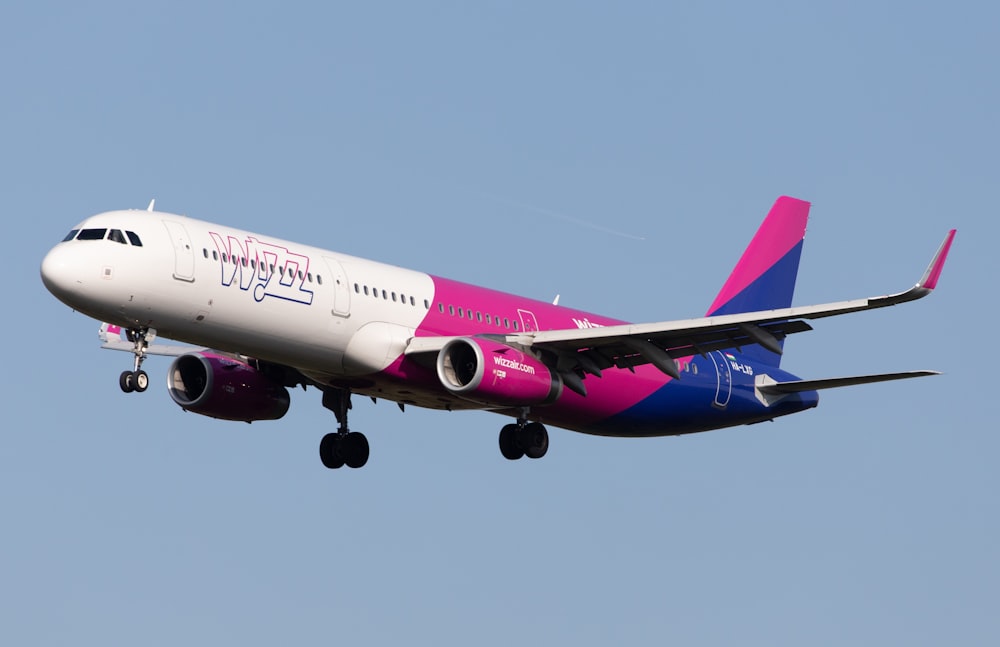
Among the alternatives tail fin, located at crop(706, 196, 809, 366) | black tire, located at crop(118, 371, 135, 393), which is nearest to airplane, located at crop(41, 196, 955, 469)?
black tire, located at crop(118, 371, 135, 393)

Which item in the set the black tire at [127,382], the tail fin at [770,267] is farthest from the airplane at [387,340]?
the tail fin at [770,267]

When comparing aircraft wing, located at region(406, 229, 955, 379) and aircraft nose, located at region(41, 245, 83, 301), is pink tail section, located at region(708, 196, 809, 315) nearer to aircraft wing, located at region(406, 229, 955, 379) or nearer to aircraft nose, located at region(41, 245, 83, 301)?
aircraft wing, located at region(406, 229, 955, 379)

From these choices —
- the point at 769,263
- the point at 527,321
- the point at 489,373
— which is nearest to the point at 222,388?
the point at 489,373

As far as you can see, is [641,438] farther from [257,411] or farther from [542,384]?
[257,411]

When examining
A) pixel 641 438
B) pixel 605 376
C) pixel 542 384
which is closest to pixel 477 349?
pixel 542 384

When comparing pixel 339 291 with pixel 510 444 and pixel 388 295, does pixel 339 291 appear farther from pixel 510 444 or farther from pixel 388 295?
pixel 510 444

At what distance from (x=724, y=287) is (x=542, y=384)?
12139 mm

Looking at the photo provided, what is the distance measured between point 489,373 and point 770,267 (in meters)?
15.6

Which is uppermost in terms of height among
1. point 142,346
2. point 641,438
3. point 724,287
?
point 724,287

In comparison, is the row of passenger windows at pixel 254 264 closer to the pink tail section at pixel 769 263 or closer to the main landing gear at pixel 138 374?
the main landing gear at pixel 138 374

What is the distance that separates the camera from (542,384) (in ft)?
145

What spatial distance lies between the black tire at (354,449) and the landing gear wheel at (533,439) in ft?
16.6

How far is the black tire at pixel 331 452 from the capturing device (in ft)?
161

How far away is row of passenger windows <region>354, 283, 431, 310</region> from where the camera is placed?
43.2 metres
